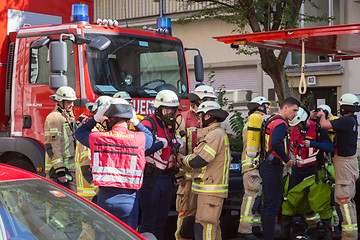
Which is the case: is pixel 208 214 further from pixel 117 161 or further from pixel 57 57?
pixel 57 57

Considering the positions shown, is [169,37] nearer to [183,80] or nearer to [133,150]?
→ [183,80]

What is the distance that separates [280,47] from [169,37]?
74.2 inches

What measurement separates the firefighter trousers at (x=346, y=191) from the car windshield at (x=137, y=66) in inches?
102

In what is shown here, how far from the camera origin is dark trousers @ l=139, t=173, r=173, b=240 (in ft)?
20.7

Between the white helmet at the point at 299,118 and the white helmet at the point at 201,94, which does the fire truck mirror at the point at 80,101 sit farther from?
the white helmet at the point at 299,118

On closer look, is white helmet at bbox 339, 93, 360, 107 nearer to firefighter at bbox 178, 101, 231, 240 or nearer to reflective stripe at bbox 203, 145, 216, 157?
firefighter at bbox 178, 101, 231, 240

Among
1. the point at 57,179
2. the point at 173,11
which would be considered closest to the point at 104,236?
the point at 57,179

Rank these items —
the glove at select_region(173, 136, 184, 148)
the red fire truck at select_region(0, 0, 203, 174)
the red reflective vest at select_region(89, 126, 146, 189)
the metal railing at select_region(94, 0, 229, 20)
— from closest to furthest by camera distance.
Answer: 1. the red reflective vest at select_region(89, 126, 146, 189)
2. the glove at select_region(173, 136, 184, 148)
3. the red fire truck at select_region(0, 0, 203, 174)
4. the metal railing at select_region(94, 0, 229, 20)

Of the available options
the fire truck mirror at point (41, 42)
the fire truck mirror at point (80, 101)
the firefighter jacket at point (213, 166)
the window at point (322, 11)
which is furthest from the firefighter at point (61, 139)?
the window at point (322, 11)

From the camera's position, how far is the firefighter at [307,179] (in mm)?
7480

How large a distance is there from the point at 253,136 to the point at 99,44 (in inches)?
92.9

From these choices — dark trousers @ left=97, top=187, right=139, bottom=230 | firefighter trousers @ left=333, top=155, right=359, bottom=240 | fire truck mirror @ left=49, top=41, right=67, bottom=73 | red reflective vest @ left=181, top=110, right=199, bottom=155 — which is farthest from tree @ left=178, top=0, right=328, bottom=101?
dark trousers @ left=97, top=187, right=139, bottom=230

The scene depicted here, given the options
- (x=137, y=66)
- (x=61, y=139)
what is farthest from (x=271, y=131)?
(x=61, y=139)

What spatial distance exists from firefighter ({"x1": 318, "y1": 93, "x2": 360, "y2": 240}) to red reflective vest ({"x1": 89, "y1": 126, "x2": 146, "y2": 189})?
10.3ft
